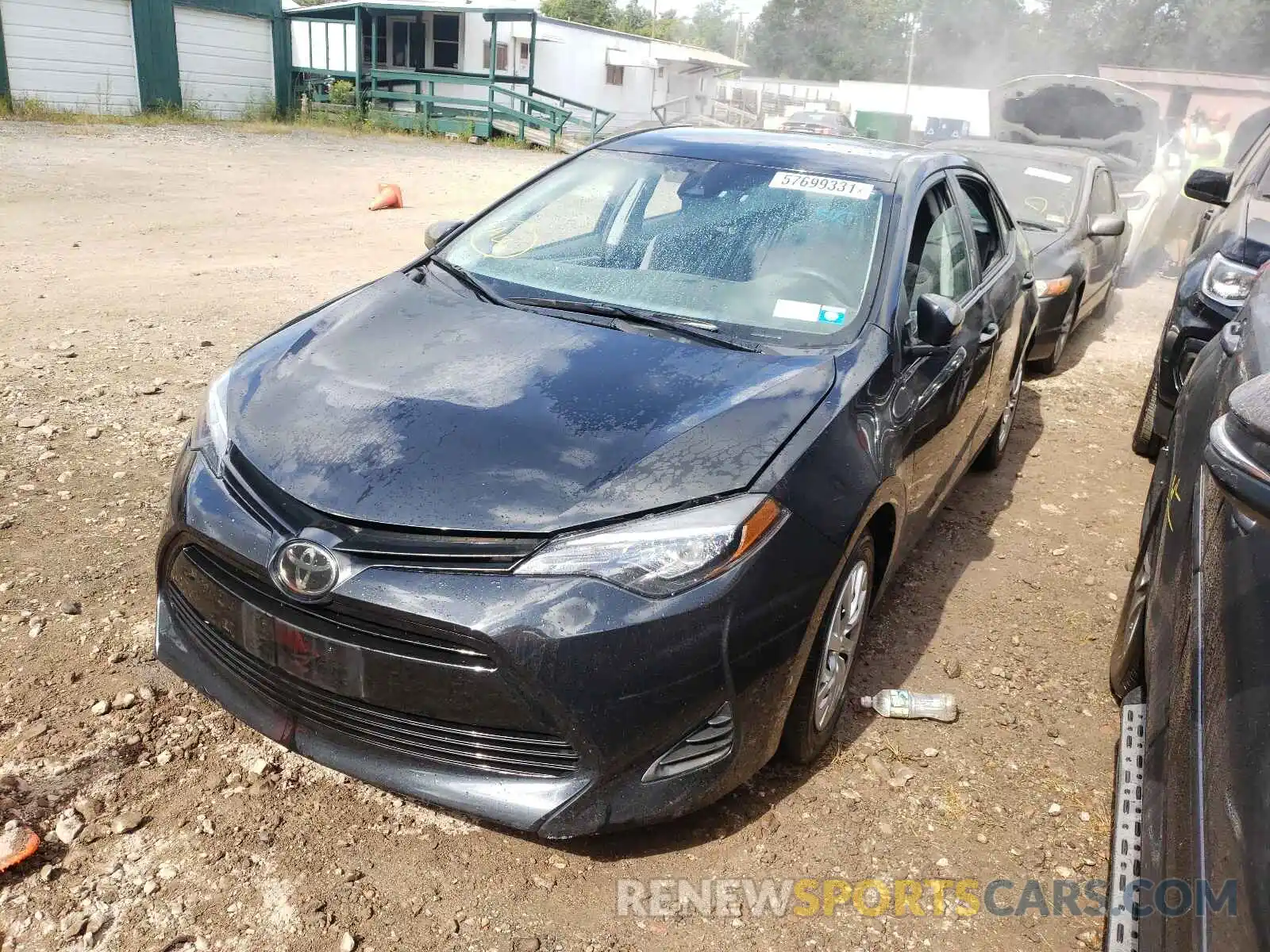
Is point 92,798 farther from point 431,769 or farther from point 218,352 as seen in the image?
point 218,352

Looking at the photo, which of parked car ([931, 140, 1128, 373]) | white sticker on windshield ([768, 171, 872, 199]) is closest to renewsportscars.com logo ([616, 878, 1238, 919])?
white sticker on windshield ([768, 171, 872, 199])

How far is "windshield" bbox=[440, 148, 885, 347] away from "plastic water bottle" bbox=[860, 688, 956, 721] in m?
1.16

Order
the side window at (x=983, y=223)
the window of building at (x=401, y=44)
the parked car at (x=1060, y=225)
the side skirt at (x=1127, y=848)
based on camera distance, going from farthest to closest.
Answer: the window of building at (x=401, y=44) → the parked car at (x=1060, y=225) → the side window at (x=983, y=223) → the side skirt at (x=1127, y=848)

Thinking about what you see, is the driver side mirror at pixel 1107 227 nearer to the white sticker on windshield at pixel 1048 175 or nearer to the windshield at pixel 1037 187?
the windshield at pixel 1037 187

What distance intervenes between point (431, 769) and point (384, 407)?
0.92 meters

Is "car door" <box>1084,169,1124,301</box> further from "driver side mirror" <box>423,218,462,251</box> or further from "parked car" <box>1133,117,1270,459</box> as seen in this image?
"driver side mirror" <box>423,218,462,251</box>

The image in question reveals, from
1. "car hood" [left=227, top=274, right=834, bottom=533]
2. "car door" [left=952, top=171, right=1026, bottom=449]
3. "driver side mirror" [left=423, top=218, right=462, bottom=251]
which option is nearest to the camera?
"car hood" [left=227, top=274, right=834, bottom=533]

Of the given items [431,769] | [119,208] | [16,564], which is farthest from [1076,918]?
[119,208]

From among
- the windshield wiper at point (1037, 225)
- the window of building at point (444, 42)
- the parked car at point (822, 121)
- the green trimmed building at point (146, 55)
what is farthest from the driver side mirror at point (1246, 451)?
the window of building at point (444, 42)

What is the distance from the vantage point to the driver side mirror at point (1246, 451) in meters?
1.37

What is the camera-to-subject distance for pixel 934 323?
306cm

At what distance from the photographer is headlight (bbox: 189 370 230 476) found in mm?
2529

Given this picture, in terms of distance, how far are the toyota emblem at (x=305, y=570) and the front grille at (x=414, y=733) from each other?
11.0 inches

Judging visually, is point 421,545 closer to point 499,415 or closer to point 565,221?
point 499,415
